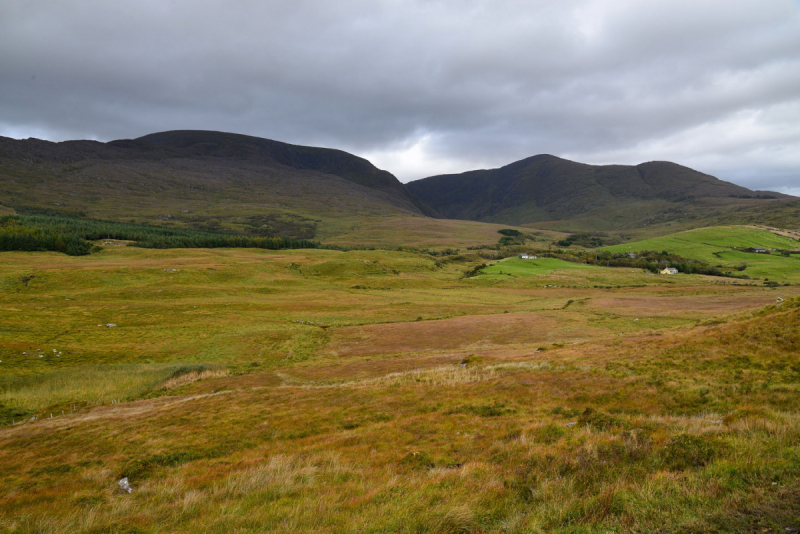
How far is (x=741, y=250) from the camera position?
553 feet

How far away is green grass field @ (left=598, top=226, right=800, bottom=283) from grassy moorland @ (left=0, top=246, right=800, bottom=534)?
425ft

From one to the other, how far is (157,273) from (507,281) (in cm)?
9285

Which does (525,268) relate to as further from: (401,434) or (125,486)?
(125,486)

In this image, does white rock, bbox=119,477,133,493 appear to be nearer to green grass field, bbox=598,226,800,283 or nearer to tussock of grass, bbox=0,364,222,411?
tussock of grass, bbox=0,364,222,411

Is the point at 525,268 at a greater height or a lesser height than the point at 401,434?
lesser

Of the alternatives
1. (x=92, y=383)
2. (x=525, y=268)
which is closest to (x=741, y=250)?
(x=525, y=268)

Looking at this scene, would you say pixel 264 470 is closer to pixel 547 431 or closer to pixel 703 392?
pixel 547 431

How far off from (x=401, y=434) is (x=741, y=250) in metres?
217

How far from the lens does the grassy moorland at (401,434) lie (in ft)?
25.7

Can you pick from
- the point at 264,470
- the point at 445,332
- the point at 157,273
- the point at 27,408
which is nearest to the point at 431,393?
the point at 264,470

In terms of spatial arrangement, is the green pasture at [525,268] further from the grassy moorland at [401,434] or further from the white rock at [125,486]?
the white rock at [125,486]

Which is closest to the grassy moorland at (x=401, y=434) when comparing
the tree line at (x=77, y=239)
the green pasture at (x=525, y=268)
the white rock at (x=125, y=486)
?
the white rock at (x=125, y=486)

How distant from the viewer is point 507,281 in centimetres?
11131

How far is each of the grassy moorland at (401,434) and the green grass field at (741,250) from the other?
130 metres
